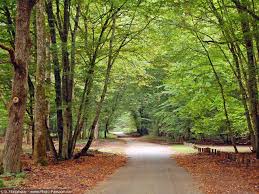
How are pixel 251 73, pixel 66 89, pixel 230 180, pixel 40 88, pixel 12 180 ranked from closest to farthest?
pixel 12 180 < pixel 230 180 < pixel 40 88 < pixel 251 73 < pixel 66 89

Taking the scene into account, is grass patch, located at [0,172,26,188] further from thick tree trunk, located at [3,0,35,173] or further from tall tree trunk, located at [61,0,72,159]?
tall tree trunk, located at [61,0,72,159]

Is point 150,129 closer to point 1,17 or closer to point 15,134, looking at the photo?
point 1,17

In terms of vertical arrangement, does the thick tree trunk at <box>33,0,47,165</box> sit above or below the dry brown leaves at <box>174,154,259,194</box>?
above

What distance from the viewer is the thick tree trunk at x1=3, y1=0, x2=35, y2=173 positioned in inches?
451

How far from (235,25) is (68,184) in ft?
41.5

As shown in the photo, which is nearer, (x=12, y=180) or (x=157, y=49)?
(x=12, y=180)

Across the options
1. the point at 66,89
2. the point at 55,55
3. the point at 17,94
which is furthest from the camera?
the point at 66,89

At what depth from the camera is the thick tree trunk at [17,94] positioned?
→ 451 inches

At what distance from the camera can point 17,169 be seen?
11633 mm

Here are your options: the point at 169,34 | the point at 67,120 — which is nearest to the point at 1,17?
the point at 67,120

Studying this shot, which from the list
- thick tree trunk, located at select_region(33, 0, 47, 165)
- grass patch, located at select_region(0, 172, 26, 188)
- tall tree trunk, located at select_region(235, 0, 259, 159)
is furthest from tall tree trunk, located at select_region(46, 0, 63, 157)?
tall tree trunk, located at select_region(235, 0, 259, 159)

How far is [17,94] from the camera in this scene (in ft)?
37.8

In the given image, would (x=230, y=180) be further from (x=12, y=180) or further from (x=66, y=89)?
(x=66, y=89)

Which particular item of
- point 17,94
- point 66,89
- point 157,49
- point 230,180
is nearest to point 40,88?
point 17,94
